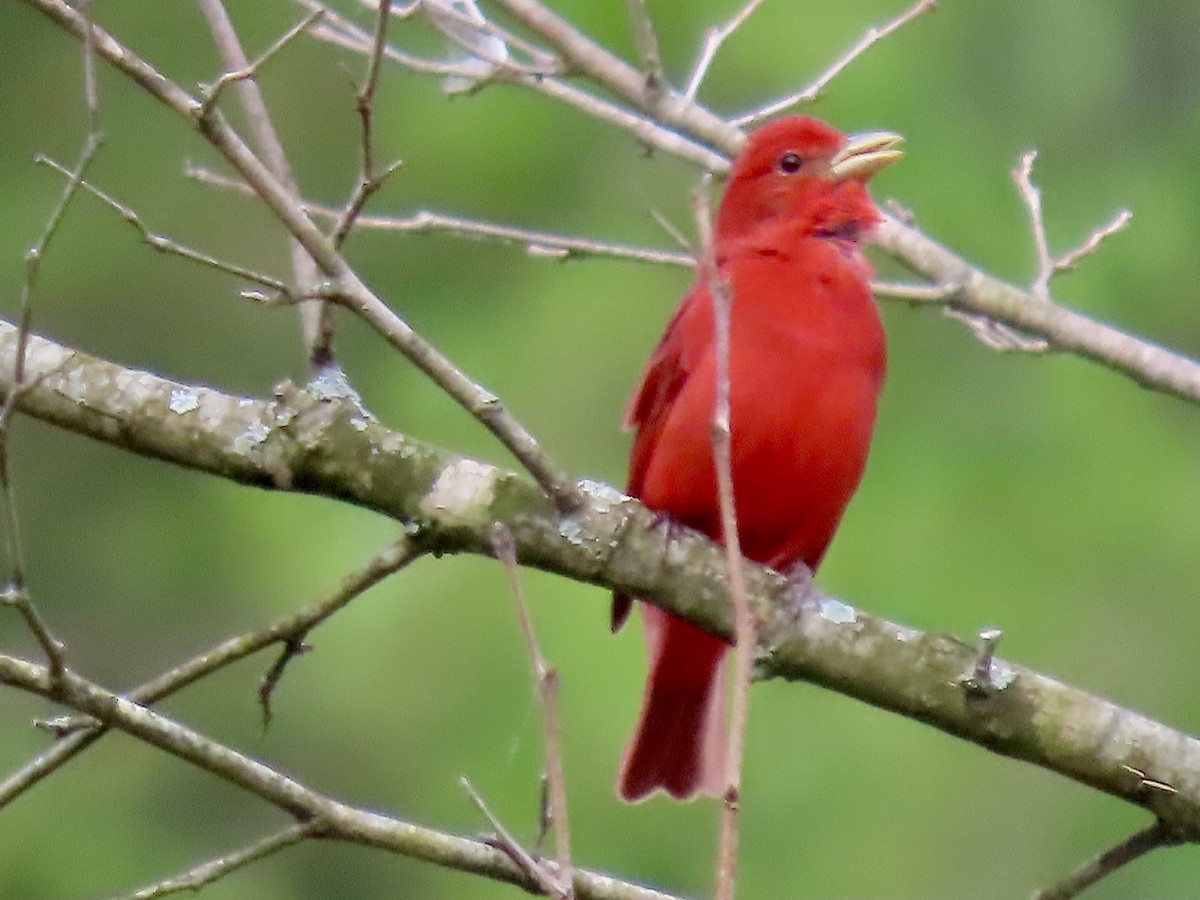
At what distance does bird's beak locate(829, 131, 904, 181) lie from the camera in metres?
4.93

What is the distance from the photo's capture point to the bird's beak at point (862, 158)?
493 centimetres

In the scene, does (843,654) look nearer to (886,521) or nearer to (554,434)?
(886,521)

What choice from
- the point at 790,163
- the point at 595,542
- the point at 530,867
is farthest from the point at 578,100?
the point at 530,867

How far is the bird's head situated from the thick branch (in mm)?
1408

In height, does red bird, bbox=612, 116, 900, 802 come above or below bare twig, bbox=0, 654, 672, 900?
above

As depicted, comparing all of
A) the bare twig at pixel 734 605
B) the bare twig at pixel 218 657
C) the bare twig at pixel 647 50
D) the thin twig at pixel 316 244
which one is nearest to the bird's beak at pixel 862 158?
the bare twig at pixel 647 50

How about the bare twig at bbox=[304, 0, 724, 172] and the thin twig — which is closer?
the thin twig

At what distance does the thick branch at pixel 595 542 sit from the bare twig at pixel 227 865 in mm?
464

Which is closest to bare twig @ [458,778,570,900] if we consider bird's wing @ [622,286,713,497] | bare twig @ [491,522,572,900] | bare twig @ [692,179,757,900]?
bare twig @ [491,522,572,900]

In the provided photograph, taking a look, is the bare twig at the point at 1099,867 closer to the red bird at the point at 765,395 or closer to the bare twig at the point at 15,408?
the red bird at the point at 765,395

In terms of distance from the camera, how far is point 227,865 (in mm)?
3277

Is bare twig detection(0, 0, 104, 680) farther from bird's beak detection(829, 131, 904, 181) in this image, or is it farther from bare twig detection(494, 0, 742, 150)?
bird's beak detection(829, 131, 904, 181)

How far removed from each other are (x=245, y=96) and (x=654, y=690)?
1.72 metres

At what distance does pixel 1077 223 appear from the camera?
8.65 m
